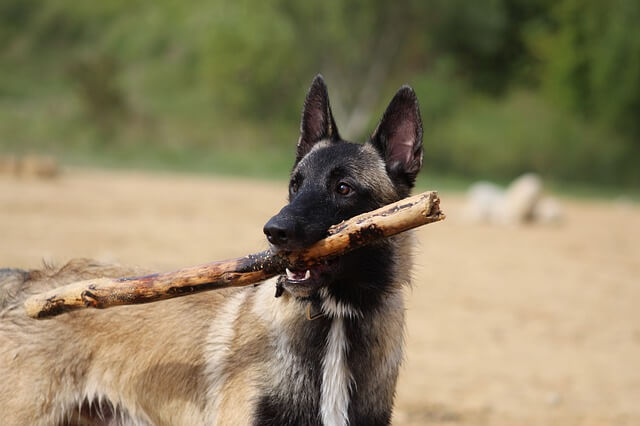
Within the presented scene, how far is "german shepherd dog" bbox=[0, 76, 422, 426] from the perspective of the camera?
3.72m

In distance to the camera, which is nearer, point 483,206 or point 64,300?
point 64,300

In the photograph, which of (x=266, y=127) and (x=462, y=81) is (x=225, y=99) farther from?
(x=462, y=81)

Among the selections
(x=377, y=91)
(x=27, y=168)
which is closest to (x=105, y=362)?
(x=27, y=168)

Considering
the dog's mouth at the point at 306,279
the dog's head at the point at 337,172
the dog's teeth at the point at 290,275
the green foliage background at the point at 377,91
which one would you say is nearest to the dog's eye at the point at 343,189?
the dog's head at the point at 337,172

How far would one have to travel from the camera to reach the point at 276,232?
11.2 ft

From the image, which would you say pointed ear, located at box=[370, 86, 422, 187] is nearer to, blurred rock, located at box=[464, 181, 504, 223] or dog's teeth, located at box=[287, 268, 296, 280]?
dog's teeth, located at box=[287, 268, 296, 280]

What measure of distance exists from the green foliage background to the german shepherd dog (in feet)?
71.4

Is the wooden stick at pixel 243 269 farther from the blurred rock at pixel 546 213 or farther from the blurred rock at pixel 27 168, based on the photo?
the blurred rock at pixel 27 168

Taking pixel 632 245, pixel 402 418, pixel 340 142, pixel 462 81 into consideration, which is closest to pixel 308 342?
pixel 340 142

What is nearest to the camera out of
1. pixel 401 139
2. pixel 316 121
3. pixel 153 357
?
pixel 153 357

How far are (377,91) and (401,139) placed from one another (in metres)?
27.0

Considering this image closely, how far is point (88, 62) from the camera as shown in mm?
32062

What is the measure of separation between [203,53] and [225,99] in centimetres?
243

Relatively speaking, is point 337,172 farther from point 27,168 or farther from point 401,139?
point 27,168
